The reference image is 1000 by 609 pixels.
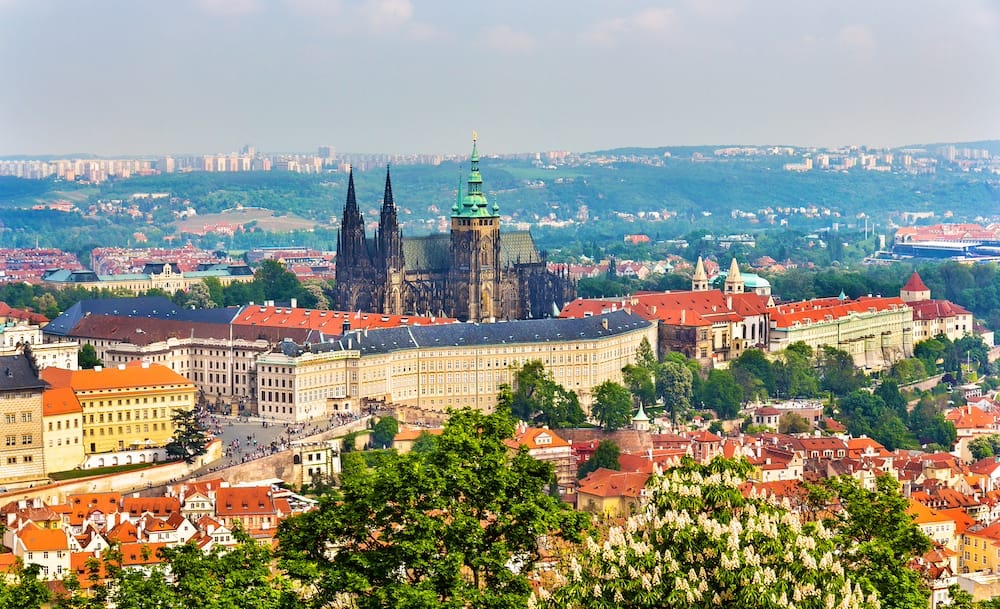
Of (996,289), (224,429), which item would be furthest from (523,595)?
(996,289)

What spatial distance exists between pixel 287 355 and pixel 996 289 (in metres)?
93.2

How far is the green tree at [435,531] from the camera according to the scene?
3566 centimetres

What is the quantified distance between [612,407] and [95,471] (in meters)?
26.1

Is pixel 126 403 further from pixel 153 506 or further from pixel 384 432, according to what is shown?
pixel 153 506

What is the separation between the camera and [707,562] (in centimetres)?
3325

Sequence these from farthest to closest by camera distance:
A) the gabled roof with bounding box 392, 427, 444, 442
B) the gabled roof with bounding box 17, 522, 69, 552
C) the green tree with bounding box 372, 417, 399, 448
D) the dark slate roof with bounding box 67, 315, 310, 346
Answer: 1. the dark slate roof with bounding box 67, 315, 310, 346
2. the green tree with bounding box 372, 417, 399, 448
3. the gabled roof with bounding box 392, 427, 444, 442
4. the gabled roof with bounding box 17, 522, 69, 552

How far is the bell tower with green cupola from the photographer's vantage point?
410ft

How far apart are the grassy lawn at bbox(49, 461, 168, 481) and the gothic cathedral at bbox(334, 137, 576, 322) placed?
4506 cm

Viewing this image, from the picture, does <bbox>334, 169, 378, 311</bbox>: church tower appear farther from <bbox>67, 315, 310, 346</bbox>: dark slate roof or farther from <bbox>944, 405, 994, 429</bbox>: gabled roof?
<bbox>944, 405, 994, 429</bbox>: gabled roof

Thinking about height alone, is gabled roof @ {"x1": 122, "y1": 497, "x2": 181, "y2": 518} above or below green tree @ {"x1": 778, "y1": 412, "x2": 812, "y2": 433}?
above

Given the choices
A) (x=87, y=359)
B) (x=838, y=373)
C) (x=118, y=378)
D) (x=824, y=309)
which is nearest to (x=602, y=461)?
(x=118, y=378)

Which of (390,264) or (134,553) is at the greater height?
(390,264)

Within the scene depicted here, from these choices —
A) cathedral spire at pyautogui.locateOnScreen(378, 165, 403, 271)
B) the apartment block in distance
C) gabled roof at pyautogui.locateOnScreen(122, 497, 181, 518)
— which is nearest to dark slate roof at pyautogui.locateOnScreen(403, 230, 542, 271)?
cathedral spire at pyautogui.locateOnScreen(378, 165, 403, 271)

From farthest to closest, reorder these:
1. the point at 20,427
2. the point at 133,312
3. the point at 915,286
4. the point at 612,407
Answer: the point at 915,286 → the point at 133,312 → the point at 612,407 → the point at 20,427
